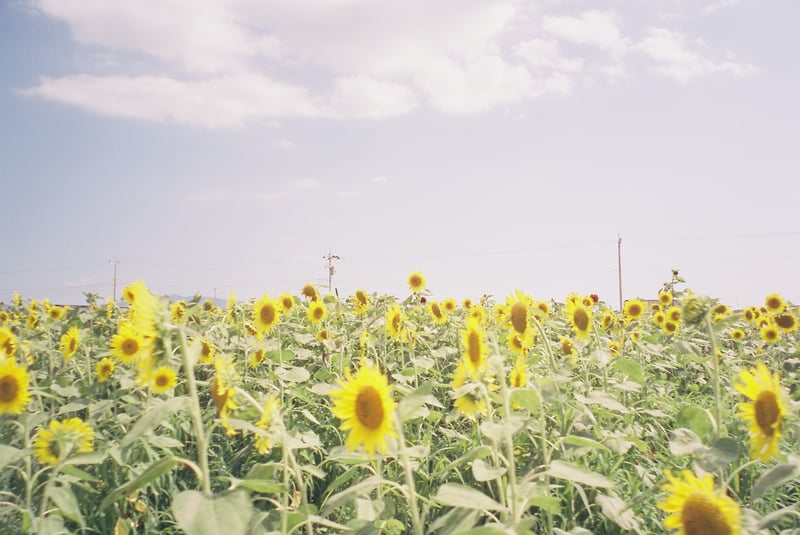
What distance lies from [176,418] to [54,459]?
143 centimetres

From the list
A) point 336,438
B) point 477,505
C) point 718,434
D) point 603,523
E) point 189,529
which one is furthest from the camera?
point 336,438

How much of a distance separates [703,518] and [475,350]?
0.96 meters

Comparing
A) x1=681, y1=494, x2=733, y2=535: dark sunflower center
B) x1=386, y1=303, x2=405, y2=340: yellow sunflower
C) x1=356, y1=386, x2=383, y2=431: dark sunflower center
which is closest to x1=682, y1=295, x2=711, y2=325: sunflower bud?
x1=681, y1=494, x2=733, y2=535: dark sunflower center

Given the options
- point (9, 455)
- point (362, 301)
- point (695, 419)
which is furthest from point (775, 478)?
point (362, 301)

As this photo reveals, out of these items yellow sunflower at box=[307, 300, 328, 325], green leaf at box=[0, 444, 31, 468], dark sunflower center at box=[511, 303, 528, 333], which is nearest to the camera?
green leaf at box=[0, 444, 31, 468]

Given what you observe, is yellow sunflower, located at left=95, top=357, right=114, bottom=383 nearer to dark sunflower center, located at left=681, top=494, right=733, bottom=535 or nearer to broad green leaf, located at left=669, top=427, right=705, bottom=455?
→ broad green leaf, located at left=669, top=427, right=705, bottom=455

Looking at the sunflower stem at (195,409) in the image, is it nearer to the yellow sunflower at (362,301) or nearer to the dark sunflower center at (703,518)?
the dark sunflower center at (703,518)

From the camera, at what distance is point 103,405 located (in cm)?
318

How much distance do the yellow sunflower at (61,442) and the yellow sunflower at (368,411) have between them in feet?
4.12

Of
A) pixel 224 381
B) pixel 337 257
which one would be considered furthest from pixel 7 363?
pixel 337 257

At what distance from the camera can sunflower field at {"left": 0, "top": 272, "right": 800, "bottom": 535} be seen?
57.6 inches

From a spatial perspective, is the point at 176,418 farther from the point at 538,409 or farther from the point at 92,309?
the point at 92,309

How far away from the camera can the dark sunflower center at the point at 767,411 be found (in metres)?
1.66

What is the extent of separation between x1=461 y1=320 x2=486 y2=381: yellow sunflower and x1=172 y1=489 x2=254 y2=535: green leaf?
101 centimetres
